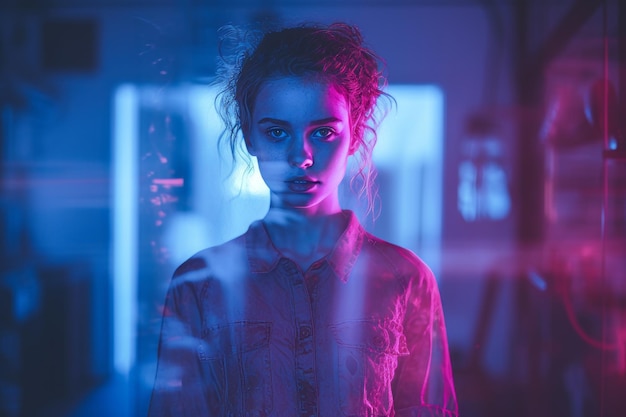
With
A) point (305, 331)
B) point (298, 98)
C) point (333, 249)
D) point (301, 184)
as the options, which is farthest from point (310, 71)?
point (305, 331)

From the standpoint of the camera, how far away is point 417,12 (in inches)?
36.9

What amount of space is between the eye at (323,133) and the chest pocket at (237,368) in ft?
1.22

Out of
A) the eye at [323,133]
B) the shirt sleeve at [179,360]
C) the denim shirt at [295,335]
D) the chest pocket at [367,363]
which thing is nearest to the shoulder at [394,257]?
the denim shirt at [295,335]

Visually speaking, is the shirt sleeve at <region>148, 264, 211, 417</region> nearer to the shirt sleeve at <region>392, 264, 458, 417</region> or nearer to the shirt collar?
the shirt collar

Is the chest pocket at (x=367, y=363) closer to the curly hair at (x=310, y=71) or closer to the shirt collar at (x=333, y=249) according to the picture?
the shirt collar at (x=333, y=249)

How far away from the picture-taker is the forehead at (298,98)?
2.67 feet

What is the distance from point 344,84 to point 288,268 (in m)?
0.36

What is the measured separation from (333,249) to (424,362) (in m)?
0.29

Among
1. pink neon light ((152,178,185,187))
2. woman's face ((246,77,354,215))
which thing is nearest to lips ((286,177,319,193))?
woman's face ((246,77,354,215))

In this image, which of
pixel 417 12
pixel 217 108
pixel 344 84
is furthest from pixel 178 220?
pixel 417 12

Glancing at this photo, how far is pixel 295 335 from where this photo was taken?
852 millimetres

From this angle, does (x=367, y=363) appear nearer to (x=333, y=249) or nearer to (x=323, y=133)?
(x=333, y=249)

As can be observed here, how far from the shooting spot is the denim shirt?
85 cm

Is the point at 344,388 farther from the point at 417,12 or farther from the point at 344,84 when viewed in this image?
the point at 417,12
